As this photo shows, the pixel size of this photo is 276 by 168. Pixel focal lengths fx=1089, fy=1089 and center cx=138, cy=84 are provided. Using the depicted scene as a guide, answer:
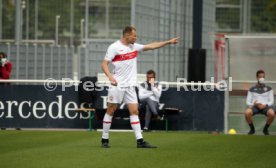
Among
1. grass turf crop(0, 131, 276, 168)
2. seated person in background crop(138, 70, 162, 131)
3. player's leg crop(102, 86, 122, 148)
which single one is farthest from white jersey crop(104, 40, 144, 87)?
seated person in background crop(138, 70, 162, 131)

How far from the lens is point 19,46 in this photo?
1226 inches

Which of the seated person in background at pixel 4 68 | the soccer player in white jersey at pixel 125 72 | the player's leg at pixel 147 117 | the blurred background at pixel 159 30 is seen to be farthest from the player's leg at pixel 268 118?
the seated person in background at pixel 4 68

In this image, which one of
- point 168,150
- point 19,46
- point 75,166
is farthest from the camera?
point 19,46

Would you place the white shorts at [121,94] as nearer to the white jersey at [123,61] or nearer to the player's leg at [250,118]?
the white jersey at [123,61]

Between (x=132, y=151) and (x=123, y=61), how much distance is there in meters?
1.70

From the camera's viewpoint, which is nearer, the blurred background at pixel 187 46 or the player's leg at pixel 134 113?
the player's leg at pixel 134 113

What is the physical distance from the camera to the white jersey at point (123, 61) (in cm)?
1914

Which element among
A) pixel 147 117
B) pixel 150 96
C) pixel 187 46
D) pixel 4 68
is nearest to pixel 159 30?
pixel 187 46

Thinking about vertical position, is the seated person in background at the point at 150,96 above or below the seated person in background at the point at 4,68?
below

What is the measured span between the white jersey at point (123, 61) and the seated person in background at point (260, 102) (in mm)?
6434

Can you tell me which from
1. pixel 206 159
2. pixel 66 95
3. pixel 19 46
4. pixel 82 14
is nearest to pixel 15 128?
pixel 66 95

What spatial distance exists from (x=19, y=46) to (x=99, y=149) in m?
12.8

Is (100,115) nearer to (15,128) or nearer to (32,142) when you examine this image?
(15,128)

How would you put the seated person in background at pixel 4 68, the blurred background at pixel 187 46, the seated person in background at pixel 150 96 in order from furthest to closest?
the seated person in background at pixel 4 68 → the blurred background at pixel 187 46 → the seated person in background at pixel 150 96
